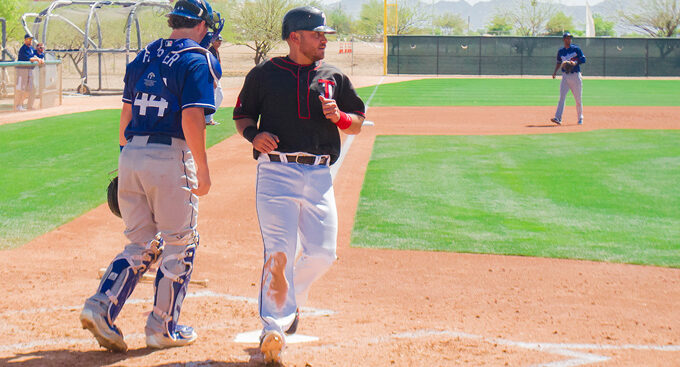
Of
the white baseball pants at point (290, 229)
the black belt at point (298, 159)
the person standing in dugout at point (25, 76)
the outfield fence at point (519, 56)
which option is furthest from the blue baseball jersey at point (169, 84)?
the outfield fence at point (519, 56)

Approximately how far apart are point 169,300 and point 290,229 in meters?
0.79

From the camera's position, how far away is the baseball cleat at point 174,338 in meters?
4.12

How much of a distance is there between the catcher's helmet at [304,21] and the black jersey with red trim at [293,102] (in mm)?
190

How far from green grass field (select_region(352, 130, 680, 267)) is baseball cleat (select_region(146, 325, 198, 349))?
3.02 meters

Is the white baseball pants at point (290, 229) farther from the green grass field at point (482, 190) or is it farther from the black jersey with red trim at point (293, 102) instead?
the green grass field at point (482, 190)

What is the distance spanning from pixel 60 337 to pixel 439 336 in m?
2.23

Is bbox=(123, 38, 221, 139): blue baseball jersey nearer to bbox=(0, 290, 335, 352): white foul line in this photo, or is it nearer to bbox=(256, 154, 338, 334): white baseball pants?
bbox=(256, 154, 338, 334): white baseball pants

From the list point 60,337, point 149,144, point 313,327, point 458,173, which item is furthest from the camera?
point 458,173

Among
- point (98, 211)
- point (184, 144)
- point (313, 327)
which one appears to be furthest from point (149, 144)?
point (98, 211)

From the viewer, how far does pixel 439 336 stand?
177 inches

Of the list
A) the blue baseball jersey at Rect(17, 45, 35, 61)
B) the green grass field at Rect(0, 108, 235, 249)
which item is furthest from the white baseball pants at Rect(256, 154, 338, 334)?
the blue baseball jersey at Rect(17, 45, 35, 61)

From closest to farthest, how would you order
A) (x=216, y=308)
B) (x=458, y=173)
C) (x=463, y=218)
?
(x=216, y=308), (x=463, y=218), (x=458, y=173)

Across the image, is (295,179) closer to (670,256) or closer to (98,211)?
(670,256)

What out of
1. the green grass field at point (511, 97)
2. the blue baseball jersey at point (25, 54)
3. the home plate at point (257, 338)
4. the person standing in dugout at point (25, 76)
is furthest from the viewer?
the green grass field at point (511, 97)
